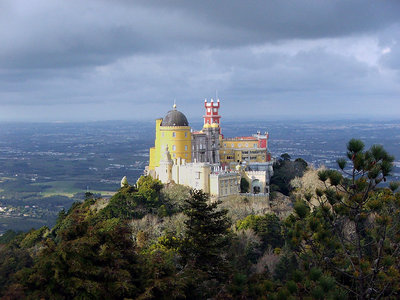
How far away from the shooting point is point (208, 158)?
5875 cm

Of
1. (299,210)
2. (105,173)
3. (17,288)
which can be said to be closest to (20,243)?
(17,288)

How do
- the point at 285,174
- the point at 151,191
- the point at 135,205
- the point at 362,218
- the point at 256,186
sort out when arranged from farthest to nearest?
the point at 285,174
the point at 256,186
the point at 151,191
the point at 135,205
the point at 362,218

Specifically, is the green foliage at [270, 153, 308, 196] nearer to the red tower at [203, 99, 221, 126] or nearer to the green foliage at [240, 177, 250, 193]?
the green foliage at [240, 177, 250, 193]

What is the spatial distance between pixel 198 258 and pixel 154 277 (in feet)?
18.8

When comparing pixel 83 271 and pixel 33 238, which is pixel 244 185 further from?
pixel 83 271

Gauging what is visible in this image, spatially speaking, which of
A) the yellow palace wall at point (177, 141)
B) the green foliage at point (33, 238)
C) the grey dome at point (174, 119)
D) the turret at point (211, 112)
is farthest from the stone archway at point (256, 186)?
the green foliage at point (33, 238)

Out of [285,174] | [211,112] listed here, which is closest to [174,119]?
[211,112]

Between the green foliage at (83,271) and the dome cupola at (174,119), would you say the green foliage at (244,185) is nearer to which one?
the dome cupola at (174,119)

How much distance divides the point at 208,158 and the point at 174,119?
6391 mm

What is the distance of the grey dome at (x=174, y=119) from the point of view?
55531 millimetres

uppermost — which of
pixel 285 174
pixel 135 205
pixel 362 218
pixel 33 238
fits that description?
pixel 362 218

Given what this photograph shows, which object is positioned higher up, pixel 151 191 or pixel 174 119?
pixel 174 119

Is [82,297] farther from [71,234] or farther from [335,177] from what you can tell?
[335,177]

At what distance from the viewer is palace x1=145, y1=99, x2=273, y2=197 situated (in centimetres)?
4919
